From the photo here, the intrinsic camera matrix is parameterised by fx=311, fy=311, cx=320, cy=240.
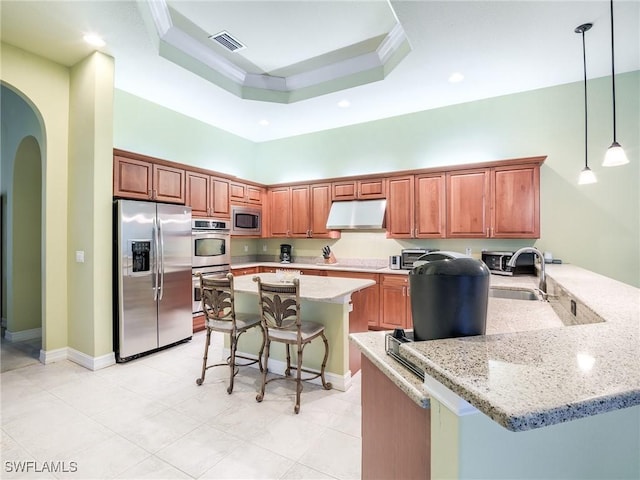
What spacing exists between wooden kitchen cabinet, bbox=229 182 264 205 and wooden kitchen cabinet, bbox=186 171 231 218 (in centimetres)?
14

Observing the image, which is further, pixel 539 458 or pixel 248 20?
pixel 248 20

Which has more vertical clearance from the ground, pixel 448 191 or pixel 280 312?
pixel 448 191

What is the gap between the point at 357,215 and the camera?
4828 millimetres

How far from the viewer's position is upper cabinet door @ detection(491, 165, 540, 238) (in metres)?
3.74

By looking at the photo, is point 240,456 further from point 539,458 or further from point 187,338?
point 187,338

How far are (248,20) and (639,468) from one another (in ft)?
13.2

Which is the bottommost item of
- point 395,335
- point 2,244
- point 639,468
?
point 639,468

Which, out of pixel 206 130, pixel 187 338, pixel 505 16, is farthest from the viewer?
pixel 206 130

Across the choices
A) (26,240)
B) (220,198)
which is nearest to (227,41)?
(220,198)

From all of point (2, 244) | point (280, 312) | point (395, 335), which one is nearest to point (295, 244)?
point (280, 312)

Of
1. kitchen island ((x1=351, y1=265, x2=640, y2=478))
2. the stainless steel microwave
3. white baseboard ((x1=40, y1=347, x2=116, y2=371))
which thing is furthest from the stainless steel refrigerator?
kitchen island ((x1=351, y1=265, x2=640, y2=478))

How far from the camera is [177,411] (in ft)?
7.86

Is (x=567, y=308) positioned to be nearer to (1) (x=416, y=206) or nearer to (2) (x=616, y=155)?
(2) (x=616, y=155)

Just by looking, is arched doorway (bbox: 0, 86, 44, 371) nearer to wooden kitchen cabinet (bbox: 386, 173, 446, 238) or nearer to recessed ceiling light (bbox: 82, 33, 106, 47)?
recessed ceiling light (bbox: 82, 33, 106, 47)
